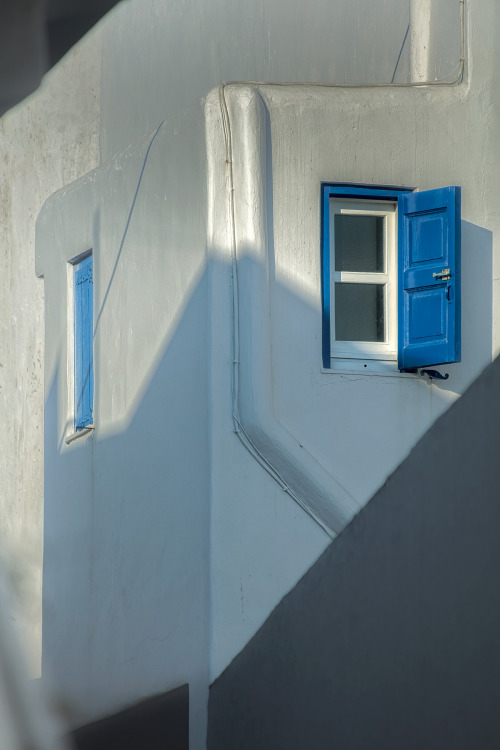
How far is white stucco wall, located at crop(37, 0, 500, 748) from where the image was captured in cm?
894

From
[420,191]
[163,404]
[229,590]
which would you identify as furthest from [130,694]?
[420,191]

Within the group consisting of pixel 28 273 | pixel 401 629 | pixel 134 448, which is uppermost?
pixel 28 273

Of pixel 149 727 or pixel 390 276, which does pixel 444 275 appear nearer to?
pixel 390 276

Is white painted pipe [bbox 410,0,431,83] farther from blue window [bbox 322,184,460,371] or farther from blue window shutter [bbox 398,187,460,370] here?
blue window shutter [bbox 398,187,460,370]

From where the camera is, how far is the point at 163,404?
31.9 feet

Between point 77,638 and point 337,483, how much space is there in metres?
3.18

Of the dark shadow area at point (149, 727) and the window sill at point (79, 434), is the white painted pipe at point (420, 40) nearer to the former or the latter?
the window sill at point (79, 434)

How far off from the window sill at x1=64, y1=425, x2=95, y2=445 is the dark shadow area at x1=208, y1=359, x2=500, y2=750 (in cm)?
281

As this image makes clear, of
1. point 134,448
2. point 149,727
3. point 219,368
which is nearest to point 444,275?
point 219,368

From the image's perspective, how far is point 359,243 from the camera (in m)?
9.58

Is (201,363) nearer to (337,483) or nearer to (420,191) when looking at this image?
(337,483)

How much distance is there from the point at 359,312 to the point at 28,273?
18.9 ft

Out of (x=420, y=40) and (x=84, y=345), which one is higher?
(x=420, y=40)

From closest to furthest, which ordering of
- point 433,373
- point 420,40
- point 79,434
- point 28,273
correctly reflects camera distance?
1. point 433,373
2. point 420,40
3. point 79,434
4. point 28,273
